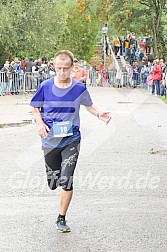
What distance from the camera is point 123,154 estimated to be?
1175 cm

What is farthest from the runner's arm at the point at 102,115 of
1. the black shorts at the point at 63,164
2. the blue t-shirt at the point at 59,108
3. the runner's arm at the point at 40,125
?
the runner's arm at the point at 40,125

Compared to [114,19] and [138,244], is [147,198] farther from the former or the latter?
[114,19]

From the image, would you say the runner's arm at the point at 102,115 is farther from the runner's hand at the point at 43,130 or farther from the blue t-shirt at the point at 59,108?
the runner's hand at the point at 43,130

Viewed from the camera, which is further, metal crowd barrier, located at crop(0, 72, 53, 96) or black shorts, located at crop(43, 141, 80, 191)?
metal crowd barrier, located at crop(0, 72, 53, 96)

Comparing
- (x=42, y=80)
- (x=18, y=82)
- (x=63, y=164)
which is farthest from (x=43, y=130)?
(x=42, y=80)

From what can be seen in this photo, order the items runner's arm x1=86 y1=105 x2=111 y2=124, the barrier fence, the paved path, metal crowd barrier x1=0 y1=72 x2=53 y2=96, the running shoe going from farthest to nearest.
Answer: the barrier fence, metal crowd barrier x1=0 y1=72 x2=53 y2=96, runner's arm x1=86 y1=105 x2=111 y2=124, the running shoe, the paved path

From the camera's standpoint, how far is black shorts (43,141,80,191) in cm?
650

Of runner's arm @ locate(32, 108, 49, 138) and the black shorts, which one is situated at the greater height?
runner's arm @ locate(32, 108, 49, 138)

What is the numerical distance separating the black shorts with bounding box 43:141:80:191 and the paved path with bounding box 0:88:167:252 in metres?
0.47

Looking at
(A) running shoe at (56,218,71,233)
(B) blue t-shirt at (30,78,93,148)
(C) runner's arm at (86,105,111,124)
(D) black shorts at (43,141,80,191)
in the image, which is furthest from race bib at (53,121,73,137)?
(A) running shoe at (56,218,71,233)

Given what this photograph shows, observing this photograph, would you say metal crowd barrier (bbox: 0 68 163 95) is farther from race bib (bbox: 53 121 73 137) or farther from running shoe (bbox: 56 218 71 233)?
running shoe (bbox: 56 218 71 233)

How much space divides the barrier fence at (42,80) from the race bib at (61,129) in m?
21.9

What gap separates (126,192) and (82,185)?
27.8 inches

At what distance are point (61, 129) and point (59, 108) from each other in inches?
8.4
